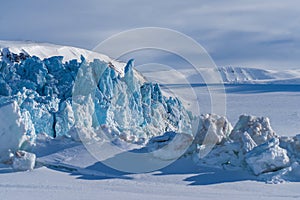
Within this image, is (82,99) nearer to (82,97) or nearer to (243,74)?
(82,97)

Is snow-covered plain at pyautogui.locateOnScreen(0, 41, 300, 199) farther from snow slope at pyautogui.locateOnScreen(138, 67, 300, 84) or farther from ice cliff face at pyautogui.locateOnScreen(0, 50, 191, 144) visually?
snow slope at pyautogui.locateOnScreen(138, 67, 300, 84)

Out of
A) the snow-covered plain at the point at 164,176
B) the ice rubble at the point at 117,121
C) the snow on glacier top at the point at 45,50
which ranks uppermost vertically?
the snow on glacier top at the point at 45,50

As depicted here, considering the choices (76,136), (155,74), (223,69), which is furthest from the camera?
(223,69)

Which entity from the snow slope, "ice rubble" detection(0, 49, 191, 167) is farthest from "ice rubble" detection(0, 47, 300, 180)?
the snow slope

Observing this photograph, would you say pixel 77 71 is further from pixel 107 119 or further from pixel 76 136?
pixel 76 136

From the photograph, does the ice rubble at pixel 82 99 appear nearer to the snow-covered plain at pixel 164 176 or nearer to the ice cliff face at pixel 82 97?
the ice cliff face at pixel 82 97

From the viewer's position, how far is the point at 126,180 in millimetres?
8086

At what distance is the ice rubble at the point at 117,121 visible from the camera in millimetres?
8773

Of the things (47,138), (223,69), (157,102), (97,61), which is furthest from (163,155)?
(223,69)

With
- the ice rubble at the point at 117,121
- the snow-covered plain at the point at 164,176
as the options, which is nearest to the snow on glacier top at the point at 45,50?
the ice rubble at the point at 117,121

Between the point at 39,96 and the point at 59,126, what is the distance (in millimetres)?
1689

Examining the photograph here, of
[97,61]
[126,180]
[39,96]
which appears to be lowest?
[126,180]

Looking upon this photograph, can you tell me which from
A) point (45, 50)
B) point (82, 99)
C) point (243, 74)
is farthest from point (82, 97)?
point (243, 74)

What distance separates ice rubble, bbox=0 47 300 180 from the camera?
8.77 meters
